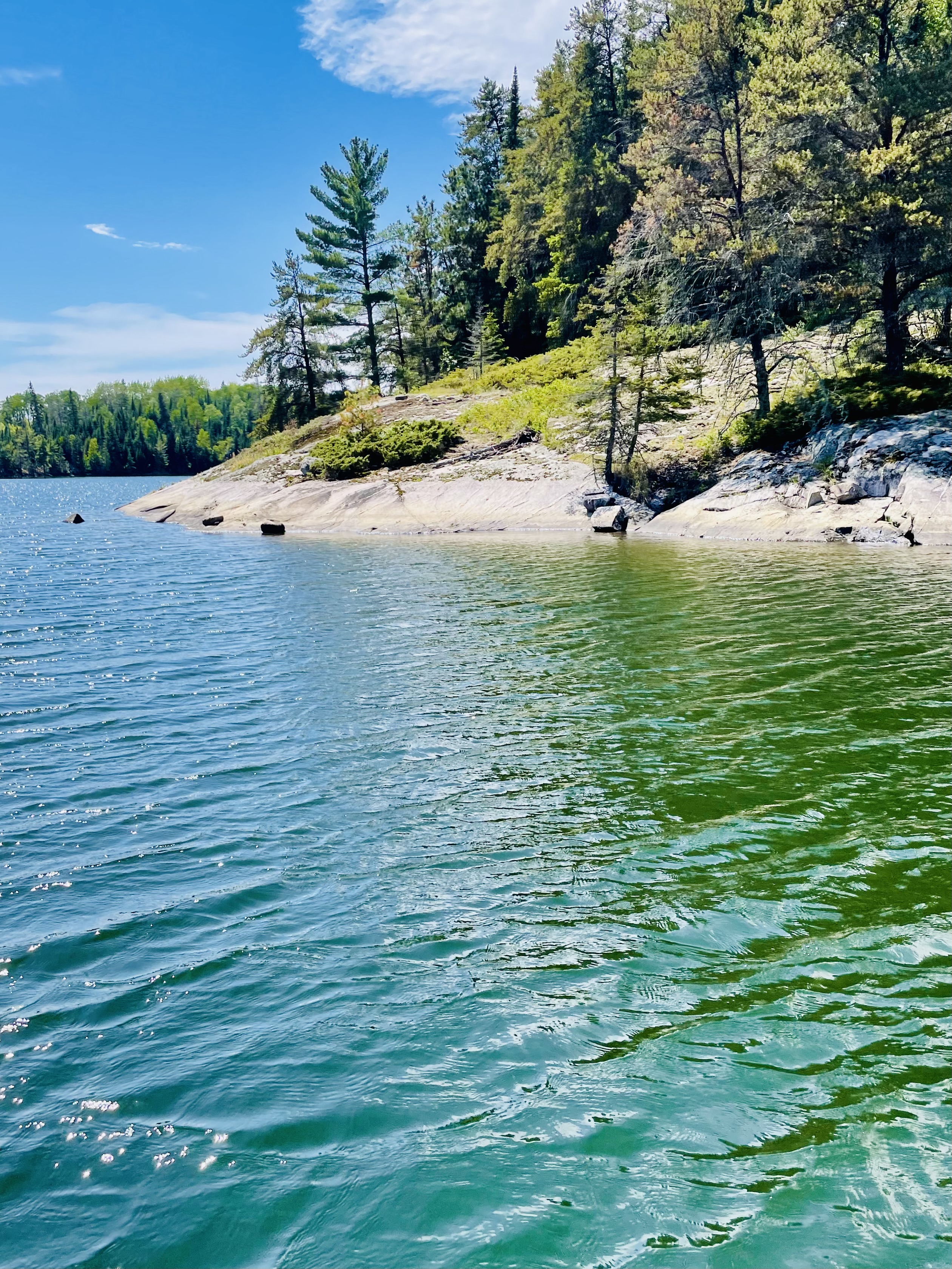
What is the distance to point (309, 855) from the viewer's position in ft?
25.4

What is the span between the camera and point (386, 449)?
1761 inches

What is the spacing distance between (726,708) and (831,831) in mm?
3764

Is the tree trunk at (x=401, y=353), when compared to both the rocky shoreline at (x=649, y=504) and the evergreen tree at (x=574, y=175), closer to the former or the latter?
the evergreen tree at (x=574, y=175)

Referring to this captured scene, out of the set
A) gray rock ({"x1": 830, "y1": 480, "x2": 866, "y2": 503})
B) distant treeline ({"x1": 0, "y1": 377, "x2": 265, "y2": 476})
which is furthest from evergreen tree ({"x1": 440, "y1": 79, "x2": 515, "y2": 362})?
distant treeline ({"x1": 0, "y1": 377, "x2": 265, "y2": 476})

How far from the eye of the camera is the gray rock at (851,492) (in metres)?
28.5

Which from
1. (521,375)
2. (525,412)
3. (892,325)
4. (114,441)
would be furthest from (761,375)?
(114,441)

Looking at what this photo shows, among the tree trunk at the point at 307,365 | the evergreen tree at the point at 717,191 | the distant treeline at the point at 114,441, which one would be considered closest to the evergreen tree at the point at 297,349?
the tree trunk at the point at 307,365

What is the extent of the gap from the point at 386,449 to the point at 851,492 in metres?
24.7

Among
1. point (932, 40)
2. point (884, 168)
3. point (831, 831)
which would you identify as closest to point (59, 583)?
point (831, 831)

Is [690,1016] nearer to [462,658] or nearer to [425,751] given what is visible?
[425,751]

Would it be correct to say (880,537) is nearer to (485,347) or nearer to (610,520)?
(610,520)

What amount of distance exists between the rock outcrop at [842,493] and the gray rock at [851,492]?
0.02 m

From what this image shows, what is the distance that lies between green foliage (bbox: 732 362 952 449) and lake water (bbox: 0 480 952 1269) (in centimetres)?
1965

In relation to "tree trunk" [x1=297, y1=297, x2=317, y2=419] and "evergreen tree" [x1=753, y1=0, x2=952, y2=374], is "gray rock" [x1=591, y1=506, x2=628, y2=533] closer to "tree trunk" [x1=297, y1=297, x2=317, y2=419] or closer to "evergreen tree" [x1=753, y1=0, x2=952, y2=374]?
"evergreen tree" [x1=753, y1=0, x2=952, y2=374]
